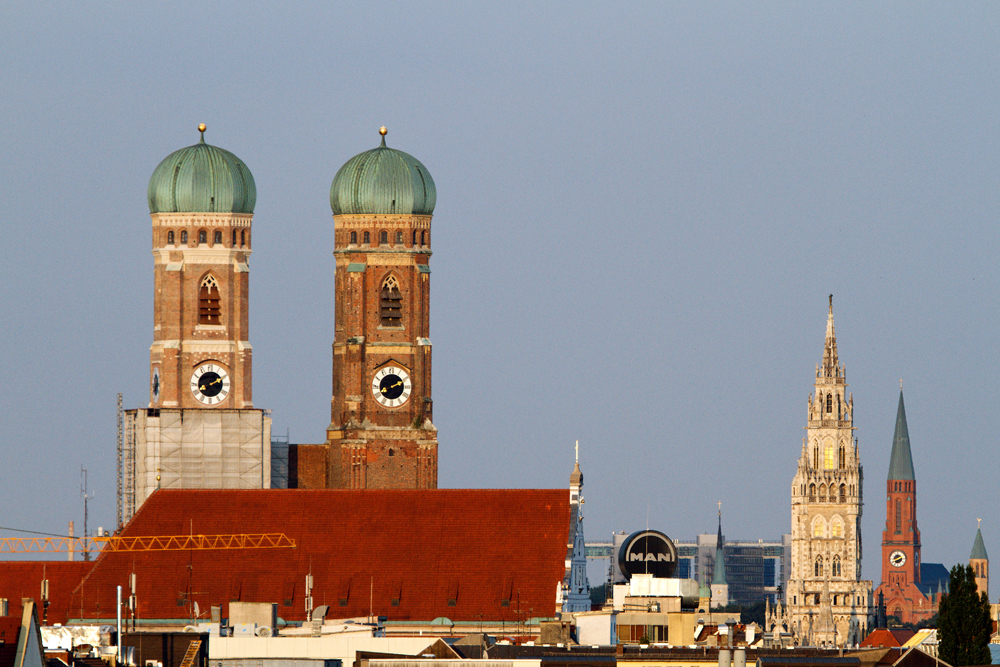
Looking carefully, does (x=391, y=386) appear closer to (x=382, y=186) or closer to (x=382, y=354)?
(x=382, y=354)

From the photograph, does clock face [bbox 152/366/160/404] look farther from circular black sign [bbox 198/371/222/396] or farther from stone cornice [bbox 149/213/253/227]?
stone cornice [bbox 149/213/253/227]

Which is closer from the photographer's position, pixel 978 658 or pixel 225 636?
pixel 978 658

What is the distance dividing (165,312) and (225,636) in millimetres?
42596

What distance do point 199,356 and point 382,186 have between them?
13207 mm

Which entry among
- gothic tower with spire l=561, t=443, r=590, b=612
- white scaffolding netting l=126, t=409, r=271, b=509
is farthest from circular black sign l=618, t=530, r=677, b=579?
white scaffolding netting l=126, t=409, r=271, b=509

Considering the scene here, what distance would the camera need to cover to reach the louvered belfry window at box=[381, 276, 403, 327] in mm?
149500

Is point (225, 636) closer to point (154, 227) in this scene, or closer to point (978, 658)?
point (978, 658)

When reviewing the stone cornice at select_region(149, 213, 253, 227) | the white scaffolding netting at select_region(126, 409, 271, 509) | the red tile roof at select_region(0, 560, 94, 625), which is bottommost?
the red tile roof at select_region(0, 560, 94, 625)

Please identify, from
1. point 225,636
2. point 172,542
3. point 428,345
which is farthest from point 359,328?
point 225,636

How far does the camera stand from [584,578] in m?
125

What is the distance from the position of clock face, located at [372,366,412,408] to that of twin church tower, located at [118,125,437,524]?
0.05m

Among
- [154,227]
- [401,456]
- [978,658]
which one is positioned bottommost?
[978,658]

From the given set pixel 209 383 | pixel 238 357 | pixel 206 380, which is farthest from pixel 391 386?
pixel 206 380

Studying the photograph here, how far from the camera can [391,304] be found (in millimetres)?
149625
